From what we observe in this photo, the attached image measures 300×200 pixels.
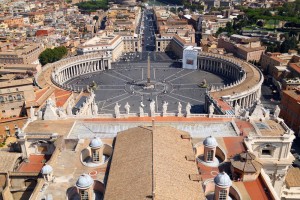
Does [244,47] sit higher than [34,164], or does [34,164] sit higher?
[244,47]

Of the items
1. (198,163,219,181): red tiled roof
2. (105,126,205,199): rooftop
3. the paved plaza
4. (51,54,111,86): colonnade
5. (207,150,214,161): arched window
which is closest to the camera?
(105,126,205,199): rooftop

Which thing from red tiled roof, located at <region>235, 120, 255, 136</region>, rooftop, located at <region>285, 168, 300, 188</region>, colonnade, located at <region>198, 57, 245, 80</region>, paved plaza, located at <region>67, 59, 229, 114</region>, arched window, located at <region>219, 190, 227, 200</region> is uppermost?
red tiled roof, located at <region>235, 120, 255, 136</region>

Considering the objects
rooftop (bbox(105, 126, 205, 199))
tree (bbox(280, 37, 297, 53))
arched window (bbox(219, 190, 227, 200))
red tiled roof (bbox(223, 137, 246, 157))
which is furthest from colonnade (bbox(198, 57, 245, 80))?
arched window (bbox(219, 190, 227, 200))

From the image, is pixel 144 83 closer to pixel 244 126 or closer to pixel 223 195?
pixel 244 126

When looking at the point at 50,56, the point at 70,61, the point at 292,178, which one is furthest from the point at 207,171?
the point at 50,56

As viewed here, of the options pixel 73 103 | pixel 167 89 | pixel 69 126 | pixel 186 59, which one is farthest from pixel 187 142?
pixel 186 59

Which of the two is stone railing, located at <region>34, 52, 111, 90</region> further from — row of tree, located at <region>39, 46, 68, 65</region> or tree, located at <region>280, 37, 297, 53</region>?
tree, located at <region>280, 37, 297, 53</region>

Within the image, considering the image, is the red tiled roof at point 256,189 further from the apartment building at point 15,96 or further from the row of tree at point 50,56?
the row of tree at point 50,56
